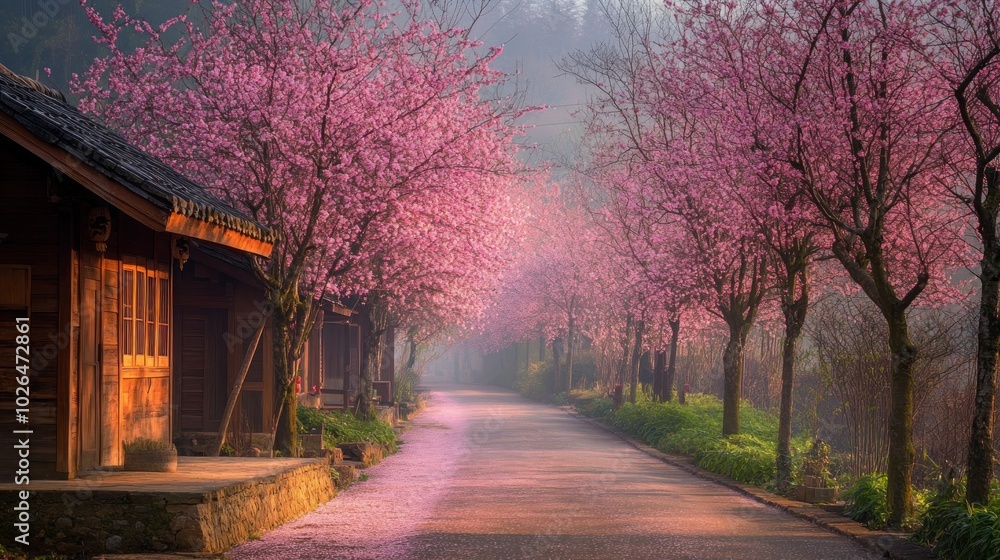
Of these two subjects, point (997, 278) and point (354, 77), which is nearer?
point (997, 278)

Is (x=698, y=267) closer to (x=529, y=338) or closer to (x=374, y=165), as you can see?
(x=374, y=165)

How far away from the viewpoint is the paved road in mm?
11344

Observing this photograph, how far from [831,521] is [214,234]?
27.2ft

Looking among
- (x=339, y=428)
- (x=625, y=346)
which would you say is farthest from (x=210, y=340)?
(x=625, y=346)

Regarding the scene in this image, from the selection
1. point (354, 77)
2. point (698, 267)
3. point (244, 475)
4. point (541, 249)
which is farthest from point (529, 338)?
point (244, 475)

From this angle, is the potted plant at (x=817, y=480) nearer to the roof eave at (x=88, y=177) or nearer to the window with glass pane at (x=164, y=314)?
the window with glass pane at (x=164, y=314)

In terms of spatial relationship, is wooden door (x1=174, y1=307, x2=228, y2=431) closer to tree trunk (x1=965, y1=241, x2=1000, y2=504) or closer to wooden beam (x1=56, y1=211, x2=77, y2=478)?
wooden beam (x1=56, y1=211, x2=77, y2=478)

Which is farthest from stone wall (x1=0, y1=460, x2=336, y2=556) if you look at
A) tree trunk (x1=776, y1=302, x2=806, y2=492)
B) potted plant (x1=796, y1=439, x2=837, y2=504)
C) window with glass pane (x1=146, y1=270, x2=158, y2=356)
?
tree trunk (x1=776, y1=302, x2=806, y2=492)

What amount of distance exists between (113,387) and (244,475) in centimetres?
177

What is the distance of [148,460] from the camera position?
40.5 feet

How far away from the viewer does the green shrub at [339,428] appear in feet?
74.3

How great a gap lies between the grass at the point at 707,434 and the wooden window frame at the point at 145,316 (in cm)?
992

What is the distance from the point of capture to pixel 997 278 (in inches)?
445

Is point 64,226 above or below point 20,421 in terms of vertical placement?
above
